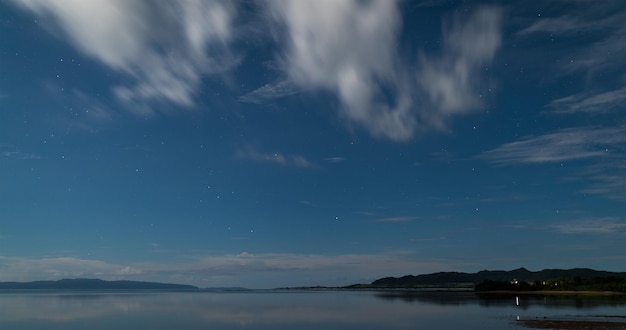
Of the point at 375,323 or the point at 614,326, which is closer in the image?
the point at 614,326

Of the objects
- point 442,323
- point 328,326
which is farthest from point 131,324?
point 442,323

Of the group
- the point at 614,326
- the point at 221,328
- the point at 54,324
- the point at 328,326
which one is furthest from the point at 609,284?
the point at 54,324

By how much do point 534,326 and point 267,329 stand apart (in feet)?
122

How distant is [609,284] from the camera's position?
18712 cm

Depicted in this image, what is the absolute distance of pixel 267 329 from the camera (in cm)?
6750

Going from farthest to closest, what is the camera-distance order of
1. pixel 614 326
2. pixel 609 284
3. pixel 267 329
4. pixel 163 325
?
pixel 609 284
pixel 163 325
pixel 267 329
pixel 614 326

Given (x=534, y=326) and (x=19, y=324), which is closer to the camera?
(x=534, y=326)

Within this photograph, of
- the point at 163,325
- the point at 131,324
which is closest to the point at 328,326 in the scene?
the point at 163,325

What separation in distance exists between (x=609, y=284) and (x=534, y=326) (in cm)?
15317

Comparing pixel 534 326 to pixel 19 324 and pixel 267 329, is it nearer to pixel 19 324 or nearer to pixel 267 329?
pixel 267 329

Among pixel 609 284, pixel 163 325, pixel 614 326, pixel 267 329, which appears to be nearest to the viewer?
pixel 614 326

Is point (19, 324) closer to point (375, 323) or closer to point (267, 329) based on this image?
point (267, 329)

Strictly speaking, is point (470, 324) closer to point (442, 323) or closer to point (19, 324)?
point (442, 323)

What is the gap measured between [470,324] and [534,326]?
847 cm
